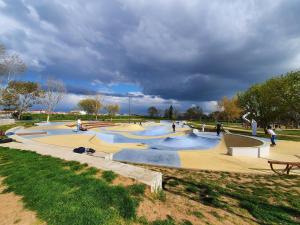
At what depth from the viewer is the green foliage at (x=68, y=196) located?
4.06 meters

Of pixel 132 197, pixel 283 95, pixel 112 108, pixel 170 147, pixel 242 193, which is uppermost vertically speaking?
pixel 283 95

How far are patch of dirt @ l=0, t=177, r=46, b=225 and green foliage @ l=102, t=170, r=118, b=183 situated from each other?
6.66ft

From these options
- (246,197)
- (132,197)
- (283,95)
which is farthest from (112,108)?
(132,197)

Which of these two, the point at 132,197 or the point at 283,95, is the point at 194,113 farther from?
the point at 132,197

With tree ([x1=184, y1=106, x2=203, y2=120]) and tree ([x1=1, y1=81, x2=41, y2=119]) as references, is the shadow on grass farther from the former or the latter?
tree ([x1=184, y1=106, x2=203, y2=120])

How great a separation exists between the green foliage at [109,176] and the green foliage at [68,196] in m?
0.25

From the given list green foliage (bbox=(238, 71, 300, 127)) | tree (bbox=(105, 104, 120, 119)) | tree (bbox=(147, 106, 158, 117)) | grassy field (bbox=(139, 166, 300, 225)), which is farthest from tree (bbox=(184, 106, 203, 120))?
grassy field (bbox=(139, 166, 300, 225))

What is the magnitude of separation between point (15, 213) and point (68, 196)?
1127mm

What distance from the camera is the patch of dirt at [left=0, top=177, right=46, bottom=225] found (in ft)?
13.0

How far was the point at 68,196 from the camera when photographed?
479 centimetres

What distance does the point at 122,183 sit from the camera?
18.3 ft

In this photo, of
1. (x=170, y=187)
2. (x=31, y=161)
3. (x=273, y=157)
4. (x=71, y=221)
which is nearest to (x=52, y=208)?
→ (x=71, y=221)

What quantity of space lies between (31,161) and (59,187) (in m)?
3.76

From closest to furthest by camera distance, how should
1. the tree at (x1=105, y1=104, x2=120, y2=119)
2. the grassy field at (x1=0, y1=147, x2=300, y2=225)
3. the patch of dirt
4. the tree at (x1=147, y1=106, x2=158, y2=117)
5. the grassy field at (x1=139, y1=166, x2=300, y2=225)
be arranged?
the patch of dirt, the grassy field at (x1=0, y1=147, x2=300, y2=225), the grassy field at (x1=139, y1=166, x2=300, y2=225), the tree at (x1=105, y1=104, x2=120, y2=119), the tree at (x1=147, y1=106, x2=158, y2=117)
